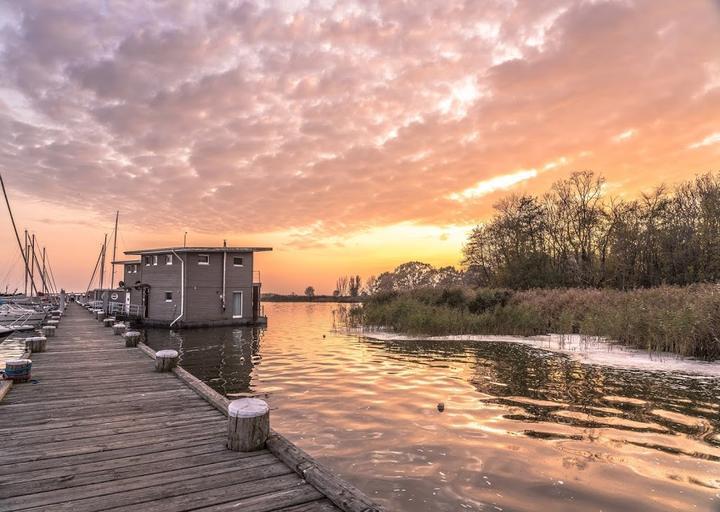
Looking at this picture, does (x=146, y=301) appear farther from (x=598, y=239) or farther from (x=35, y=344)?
(x=598, y=239)

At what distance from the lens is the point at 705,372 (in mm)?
13680

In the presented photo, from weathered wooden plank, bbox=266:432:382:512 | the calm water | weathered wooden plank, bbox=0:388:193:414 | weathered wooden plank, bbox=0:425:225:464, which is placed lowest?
the calm water

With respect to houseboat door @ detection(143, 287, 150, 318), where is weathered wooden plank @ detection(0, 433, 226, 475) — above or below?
below

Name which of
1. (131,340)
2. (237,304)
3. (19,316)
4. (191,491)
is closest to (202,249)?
(237,304)

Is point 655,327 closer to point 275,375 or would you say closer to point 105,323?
point 275,375

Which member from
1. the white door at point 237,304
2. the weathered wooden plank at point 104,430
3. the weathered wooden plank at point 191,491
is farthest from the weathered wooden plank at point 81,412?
the white door at point 237,304

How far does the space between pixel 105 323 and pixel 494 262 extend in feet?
142

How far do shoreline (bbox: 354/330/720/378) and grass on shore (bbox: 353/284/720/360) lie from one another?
727 millimetres

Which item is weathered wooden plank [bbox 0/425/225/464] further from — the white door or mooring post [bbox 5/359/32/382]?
the white door

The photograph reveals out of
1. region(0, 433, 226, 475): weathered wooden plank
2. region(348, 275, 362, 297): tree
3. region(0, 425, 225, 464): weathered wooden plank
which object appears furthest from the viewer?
region(348, 275, 362, 297): tree

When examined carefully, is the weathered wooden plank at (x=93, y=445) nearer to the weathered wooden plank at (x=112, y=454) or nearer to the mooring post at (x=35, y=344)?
the weathered wooden plank at (x=112, y=454)

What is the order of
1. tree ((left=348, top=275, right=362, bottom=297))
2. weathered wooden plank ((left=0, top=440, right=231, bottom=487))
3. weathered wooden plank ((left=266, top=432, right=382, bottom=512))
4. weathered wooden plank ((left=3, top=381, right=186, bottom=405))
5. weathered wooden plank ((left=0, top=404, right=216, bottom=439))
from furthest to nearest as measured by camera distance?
tree ((left=348, top=275, right=362, bottom=297))
weathered wooden plank ((left=3, top=381, right=186, bottom=405))
weathered wooden plank ((left=0, top=404, right=216, bottom=439))
weathered wooden plank ((left=0, top=440, right=231, bottom=487))
weathered wooden plank ((left=266, top=432, right=382, bottom=512))

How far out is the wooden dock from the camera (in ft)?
14.2

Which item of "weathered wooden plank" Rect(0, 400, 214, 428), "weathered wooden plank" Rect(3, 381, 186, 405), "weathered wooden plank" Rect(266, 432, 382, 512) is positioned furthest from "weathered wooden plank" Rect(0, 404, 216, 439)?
"weathered wooden plank" Rect(266, 432, 382, 512)
